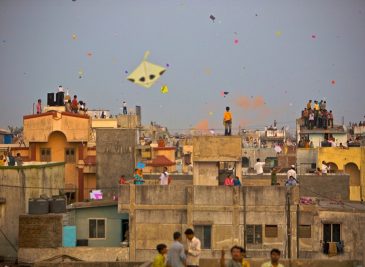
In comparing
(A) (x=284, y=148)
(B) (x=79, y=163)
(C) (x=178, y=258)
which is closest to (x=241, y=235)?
(C) (x=178, y=258)

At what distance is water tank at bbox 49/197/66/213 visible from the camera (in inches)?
1227

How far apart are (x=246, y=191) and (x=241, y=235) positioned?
6.24 ft

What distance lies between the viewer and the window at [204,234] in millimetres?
31125

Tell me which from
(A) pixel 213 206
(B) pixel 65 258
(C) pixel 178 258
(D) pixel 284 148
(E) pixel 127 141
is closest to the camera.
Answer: (C) pixel 178 258

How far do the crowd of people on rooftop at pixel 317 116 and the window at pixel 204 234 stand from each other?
28844mm

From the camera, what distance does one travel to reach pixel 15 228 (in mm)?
32312

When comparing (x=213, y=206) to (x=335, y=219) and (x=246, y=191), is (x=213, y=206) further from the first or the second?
(x=335, y=219)

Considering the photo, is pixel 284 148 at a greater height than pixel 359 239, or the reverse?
pixel 284 148

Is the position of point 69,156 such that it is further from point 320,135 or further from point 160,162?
point 320,135

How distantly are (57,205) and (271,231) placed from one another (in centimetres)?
917

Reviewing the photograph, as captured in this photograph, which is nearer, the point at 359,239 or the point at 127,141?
the point at 359,239

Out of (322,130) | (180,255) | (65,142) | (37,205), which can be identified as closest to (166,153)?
(65,142)

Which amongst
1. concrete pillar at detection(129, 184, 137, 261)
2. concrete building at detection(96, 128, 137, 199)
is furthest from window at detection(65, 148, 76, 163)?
concrete pillar at detection(129, 184, 137, 261)

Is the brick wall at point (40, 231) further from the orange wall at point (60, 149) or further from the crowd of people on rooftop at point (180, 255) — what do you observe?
the orange wall at point (60, 149)
